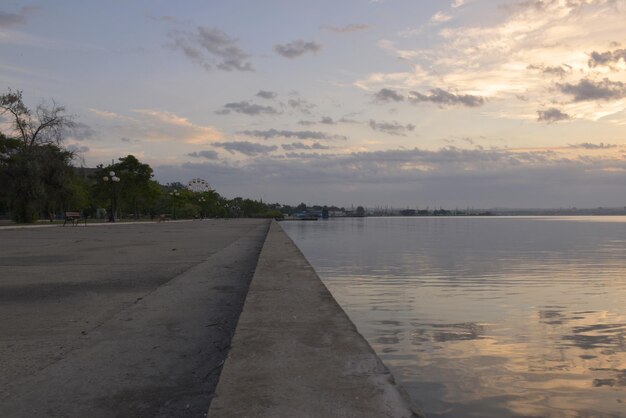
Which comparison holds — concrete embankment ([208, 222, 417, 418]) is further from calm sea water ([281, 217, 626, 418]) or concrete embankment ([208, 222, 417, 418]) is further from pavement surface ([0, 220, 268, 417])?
calm sea water ([281, 217, 626, 418])

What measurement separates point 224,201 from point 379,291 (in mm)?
162726

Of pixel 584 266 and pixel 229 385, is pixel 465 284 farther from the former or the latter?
pixel 229 385

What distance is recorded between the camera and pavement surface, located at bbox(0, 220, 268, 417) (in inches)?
174

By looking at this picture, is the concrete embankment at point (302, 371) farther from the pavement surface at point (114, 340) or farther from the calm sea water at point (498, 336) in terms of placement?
the calm sea water at point (498, 336)

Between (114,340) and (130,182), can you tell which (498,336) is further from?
(130,182)

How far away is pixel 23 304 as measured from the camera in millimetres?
8938

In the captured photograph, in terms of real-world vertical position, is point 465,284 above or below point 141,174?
below

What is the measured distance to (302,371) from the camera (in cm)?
445

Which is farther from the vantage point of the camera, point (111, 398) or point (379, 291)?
point (379, 291)

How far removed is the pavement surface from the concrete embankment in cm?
33

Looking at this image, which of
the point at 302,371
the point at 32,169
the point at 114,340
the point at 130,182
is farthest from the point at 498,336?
the point at 130,182

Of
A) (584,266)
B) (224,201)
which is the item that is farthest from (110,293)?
(224,201)

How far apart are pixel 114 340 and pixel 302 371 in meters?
2.99

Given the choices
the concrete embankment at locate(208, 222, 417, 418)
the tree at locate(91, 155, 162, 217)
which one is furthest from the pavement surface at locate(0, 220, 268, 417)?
the tree at locate(91, 155, 162, 217)
